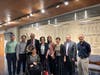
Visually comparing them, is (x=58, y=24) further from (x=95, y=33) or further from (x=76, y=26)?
(x=95, y=33)

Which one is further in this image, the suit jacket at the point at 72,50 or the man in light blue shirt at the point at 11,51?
the man in light blue shirt at the point at 11,51

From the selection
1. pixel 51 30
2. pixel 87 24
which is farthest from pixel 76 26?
pixel 51 30

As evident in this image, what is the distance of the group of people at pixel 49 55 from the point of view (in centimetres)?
743

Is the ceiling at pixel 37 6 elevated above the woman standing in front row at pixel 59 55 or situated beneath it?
elevated above

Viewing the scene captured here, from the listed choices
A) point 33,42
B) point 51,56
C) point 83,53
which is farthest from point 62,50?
point 33,42

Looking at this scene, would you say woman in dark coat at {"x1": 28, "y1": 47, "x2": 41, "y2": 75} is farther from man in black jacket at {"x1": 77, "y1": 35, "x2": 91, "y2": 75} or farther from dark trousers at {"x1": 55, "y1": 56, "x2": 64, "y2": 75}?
man in black jacket at {"x1": 77, "y1": 35, "x2": 91, "y2": 75}

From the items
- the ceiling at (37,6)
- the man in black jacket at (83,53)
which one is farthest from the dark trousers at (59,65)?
the ceiling at (37,6)

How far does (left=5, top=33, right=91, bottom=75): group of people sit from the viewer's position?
24.4 feet

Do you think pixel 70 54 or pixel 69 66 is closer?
pixel 70 54

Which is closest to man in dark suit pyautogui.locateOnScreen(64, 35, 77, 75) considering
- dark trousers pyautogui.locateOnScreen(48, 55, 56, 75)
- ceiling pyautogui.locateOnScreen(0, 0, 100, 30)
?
dark trousers pyautogui.locateOnScreen(48, 55, 56, 75)

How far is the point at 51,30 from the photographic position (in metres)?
13.7

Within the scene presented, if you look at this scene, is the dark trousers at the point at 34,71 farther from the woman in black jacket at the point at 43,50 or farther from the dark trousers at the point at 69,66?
the dark trousers at the point at 69,66

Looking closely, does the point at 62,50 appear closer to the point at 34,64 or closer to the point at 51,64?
the point at 51,64

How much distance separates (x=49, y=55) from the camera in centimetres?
807
